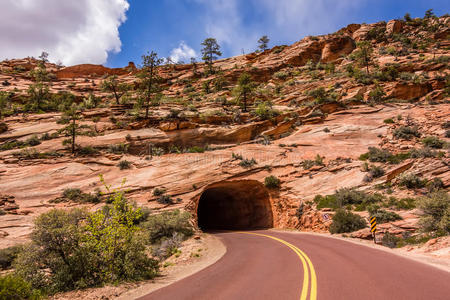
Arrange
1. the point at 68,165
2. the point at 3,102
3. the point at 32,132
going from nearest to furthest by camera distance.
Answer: the point at 68,165 < the point at 32,132 < the point at 3,102

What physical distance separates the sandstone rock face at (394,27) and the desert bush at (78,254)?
276 ft

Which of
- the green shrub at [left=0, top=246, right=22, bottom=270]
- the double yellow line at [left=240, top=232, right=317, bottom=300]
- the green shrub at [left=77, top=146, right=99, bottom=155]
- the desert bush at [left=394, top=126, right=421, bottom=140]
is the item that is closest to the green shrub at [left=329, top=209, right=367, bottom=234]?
the double yellow line at [left=240, top=232, right=317, bottom=300]

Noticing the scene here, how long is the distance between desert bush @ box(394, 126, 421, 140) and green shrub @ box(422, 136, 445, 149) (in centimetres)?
181

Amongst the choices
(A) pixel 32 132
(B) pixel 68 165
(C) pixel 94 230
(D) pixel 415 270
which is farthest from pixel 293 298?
(A) pixel 32 132

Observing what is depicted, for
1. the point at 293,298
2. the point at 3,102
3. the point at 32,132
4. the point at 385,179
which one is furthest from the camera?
the point at 3,102

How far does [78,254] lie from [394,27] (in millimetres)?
88171

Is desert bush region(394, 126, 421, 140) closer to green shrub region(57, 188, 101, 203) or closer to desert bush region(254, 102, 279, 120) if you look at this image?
desert bush region(254, 102, 279, 120)

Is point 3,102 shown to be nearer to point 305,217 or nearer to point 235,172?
point 235,172

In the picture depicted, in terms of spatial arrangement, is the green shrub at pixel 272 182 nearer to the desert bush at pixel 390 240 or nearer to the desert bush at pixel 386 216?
the desert bush at pixel 386 216

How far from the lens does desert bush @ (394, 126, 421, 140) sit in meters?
23.9

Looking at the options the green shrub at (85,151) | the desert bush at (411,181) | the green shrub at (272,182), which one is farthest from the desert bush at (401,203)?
the green shrub at (85,151)

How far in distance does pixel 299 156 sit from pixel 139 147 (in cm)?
1843

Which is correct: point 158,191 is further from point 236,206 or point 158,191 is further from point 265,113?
point 265,113

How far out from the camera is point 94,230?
6879mm
